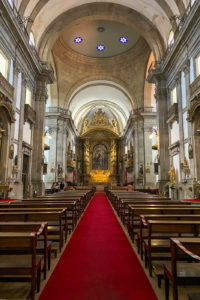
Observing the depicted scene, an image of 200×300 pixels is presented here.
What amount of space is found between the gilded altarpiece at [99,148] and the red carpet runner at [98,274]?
31.2m

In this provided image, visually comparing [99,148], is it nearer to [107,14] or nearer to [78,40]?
[78,40]

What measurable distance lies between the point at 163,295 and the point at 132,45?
80.6ft

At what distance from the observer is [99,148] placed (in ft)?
124

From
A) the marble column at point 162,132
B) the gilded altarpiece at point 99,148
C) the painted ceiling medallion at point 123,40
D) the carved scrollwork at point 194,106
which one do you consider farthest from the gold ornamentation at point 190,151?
the gilded altarpiece at point 99,148

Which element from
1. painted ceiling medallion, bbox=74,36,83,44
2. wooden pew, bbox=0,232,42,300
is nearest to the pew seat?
wooden pew, bbox=0,232,42,300

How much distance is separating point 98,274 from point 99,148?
3467 centimetres

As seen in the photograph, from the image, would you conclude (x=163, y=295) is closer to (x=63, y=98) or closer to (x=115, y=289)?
(x=115, y=289)

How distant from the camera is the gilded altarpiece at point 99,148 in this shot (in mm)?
36188

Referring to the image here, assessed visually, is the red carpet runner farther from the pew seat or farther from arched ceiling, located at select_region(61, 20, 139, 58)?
arched ceiling, located at select_region(61, 20, 139, 58)

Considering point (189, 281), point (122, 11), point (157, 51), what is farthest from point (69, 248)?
point (122, 11)

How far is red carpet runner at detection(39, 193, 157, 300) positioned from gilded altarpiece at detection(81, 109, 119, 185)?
3115 cm

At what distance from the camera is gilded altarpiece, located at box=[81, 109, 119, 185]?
36188 mm

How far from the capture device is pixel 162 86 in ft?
53.0

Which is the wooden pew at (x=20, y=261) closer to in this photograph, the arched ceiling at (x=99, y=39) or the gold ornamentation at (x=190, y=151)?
the gold ornamentation at (x=190, y=151)
